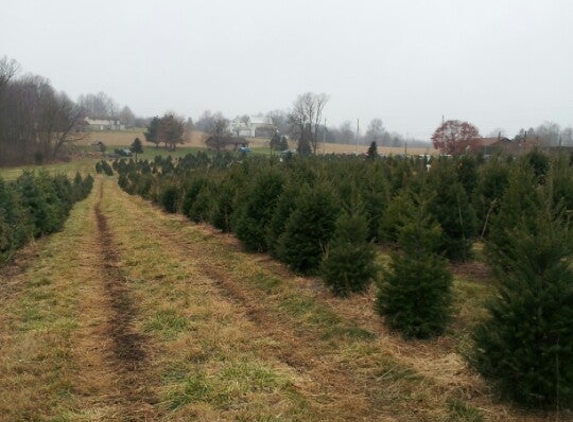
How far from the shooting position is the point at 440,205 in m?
10.8

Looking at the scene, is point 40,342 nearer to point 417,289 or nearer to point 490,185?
point 417,289

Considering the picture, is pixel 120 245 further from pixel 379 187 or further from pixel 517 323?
pixel 517 323

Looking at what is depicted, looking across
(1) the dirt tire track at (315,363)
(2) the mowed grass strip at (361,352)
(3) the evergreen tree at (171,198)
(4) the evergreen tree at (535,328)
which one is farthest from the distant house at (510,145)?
(3) the evergreen tree at (171,198)

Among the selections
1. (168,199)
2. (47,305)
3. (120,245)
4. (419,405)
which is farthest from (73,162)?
(419,405)

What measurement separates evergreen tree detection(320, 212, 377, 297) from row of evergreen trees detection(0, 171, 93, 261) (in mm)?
8622

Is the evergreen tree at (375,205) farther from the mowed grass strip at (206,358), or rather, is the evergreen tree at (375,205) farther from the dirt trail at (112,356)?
the dirt trail at (112,356)

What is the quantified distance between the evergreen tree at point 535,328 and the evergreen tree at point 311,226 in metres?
5.20

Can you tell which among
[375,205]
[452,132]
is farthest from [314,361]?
[452,132]

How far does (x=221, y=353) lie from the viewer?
6.26 meters

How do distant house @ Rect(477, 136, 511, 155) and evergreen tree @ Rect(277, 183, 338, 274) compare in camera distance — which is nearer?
evergreen tree @ Rect(277, 183, 338, 274)

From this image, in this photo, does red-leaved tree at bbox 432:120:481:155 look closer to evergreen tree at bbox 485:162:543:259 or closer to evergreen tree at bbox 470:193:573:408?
evergreen tree at bbox 485:162:543:259

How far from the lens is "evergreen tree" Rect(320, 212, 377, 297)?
8383 mm

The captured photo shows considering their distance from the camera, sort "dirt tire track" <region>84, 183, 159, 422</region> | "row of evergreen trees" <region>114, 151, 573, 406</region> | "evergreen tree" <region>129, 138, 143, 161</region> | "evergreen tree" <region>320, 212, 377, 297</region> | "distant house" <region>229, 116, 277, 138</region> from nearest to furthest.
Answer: "row of evergreen trees" <region>114, 151, 573, 406</region>, "dirt tire track" <region>84, 183, 159, 422</region>, "evergreen tree" <region>320, 212, 377, 297</region>, "evergreen tree" <region>129, 138, 143, 161</region>, "distant house" <region>229, 116, 277, 138</region>

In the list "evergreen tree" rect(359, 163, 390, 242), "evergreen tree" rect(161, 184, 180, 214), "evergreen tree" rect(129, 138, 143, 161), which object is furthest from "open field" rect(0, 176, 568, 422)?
"evergreen tree" rect(129, 138, 143, 161)
